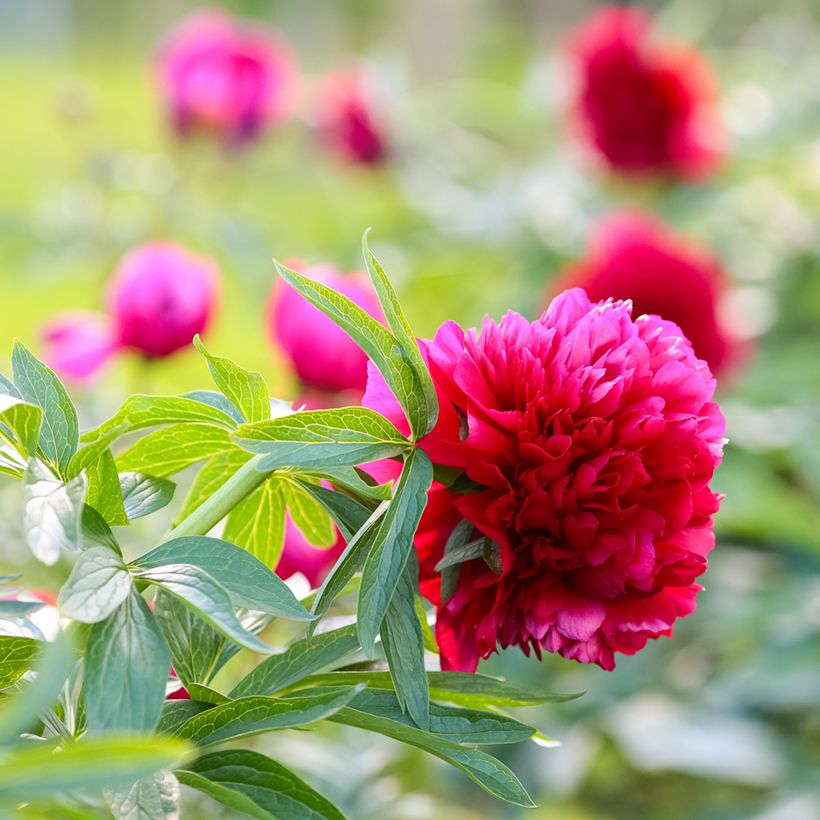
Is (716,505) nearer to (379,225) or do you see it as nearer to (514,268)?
(514,268)

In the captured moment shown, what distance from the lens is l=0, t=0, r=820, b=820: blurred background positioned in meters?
1.15

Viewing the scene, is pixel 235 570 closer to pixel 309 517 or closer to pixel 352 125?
pixel 309 517

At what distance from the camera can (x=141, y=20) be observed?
5.98 meters

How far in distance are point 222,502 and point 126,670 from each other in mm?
74

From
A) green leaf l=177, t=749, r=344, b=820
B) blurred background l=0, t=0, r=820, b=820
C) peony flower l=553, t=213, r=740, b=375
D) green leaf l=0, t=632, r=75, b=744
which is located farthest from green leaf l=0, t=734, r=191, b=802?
peony flower l=553, t=213, r=740, b=375

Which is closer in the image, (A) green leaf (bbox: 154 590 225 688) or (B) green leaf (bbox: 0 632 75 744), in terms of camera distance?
(B) green leaf (bbox: 0 632 75 744)

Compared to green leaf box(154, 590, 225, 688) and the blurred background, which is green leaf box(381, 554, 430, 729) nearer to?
green leaf box(154, 590, 225, 688)

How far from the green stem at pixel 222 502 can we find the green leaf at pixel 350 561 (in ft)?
0.12

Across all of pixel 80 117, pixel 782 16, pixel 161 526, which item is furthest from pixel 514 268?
pixel 782 16

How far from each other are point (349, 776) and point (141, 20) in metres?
5.72

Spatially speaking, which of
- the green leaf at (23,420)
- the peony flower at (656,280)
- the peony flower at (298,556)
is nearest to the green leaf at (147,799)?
the green leaf at (23,420)

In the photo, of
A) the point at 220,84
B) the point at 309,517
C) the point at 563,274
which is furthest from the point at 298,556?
the point at 220,84

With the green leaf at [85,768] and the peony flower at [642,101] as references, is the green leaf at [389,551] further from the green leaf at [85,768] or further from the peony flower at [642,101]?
the peony flower at [642,101]

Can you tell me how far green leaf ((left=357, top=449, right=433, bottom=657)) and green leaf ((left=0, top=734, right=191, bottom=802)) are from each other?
4.9 inches
